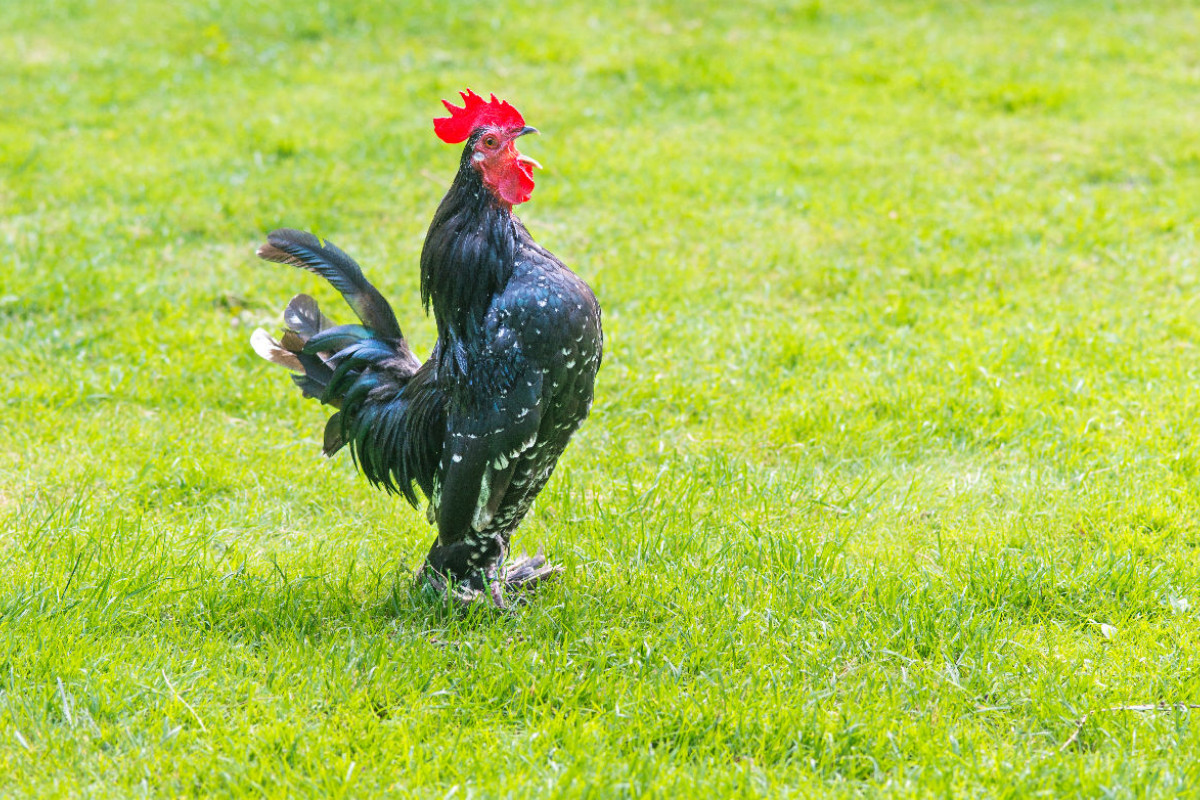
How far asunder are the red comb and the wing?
75 cm

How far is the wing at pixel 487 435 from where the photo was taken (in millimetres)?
3787

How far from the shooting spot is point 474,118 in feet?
12.5

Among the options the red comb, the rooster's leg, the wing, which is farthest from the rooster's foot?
the red comb

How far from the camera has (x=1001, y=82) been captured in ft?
33.1

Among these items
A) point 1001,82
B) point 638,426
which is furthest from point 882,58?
point 638,426

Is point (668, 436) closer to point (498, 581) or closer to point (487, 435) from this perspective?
point (498, 581)

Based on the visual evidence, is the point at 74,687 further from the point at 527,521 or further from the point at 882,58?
the point at 882,58

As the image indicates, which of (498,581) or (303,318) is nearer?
(498,581)

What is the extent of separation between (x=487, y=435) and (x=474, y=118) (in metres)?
1.07

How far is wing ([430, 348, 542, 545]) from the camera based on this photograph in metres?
3.79

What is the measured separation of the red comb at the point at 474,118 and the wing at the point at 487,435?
752 millimetres

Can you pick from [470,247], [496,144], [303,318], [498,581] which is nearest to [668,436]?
[498,581]

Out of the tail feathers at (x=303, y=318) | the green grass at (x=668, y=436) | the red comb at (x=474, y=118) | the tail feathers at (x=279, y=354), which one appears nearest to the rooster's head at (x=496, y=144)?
the red comb at (x=474, y=118)

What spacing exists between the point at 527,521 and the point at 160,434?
1.94 metres
